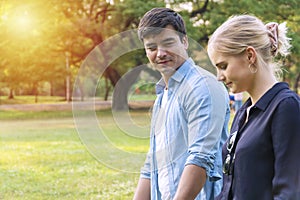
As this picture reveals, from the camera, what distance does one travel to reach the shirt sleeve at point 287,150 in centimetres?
147

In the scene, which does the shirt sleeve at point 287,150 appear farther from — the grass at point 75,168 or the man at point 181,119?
the grass at point 75,168

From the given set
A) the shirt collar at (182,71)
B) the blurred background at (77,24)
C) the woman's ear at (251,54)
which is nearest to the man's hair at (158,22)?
the shirt collar at (182,71)

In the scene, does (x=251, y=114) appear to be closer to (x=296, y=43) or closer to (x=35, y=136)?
(x=35, y=136)

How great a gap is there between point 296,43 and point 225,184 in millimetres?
16363

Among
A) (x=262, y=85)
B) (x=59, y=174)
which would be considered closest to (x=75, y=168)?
(x=59, y=174)

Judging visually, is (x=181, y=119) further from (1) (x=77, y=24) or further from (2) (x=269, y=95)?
(1) (x=77, y=24)

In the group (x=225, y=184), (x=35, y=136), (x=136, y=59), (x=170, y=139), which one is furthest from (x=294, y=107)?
(x=136, y=59)

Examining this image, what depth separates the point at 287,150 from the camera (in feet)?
4.84

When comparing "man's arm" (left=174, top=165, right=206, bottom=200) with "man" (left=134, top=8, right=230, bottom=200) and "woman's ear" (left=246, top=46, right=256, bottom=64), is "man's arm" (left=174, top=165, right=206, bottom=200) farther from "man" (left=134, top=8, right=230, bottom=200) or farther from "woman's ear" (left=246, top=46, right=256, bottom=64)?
"woman's ear" (left=246, top=46, right=256, bottom=64)

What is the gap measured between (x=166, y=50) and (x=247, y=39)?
1.43ft

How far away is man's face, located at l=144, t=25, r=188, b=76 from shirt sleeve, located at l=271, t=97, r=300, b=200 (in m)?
0.58

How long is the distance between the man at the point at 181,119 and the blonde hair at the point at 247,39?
0.24 metres

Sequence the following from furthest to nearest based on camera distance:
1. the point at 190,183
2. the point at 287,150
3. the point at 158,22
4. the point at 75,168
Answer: the point at 75,168
the point at 158,22
the point at 190,183
the point at 287,150

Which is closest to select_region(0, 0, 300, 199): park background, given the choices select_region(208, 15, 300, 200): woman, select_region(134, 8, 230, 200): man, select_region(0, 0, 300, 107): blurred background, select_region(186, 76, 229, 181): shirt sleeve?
select_region(0, 0, 300, 107): blurred background
